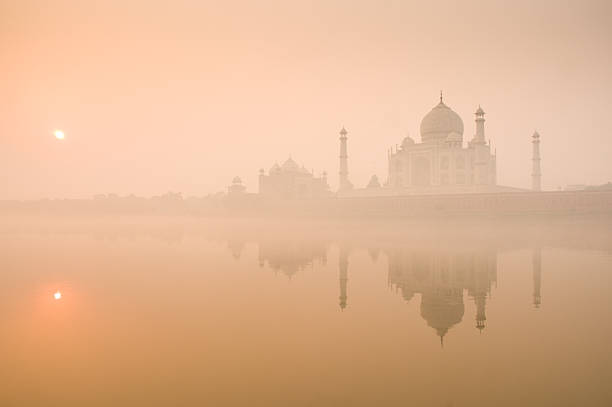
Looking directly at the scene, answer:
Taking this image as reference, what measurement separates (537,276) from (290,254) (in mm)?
7684

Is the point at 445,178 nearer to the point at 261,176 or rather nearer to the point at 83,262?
the point at 261,176

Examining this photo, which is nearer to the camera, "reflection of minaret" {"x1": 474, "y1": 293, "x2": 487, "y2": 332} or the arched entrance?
"reflection of minaret" {"x1": 474, "y1": 293, "x2": 487, "y2": 332}

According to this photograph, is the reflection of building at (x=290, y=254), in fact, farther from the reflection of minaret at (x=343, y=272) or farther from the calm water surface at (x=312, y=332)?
the reflection of minaret at (x=343, y=272)

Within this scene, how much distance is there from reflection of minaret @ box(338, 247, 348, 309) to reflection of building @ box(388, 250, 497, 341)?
1133 millimetres

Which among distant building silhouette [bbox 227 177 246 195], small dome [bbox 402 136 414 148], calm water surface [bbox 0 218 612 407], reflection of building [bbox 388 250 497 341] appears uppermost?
small dome [bbox 402 136 414 148]

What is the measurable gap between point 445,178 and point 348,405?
35.6 metres

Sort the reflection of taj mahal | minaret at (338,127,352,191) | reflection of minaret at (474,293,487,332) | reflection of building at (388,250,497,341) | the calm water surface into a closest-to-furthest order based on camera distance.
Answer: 1. the calm water surface
2. reflection of minaret at (474,293,487,332)
3. reflection of building at (388,250,497,341)
4. the reflection of taj mahal
5. minaret at (338,127,352,191)

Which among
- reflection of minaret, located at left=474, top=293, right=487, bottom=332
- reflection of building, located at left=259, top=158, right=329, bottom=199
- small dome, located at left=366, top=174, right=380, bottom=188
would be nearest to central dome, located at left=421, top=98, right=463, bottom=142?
small dome, located at left=366, top=174, right=380, bottom=188

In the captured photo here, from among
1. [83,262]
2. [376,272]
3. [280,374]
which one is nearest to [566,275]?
[376,272]

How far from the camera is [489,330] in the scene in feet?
23.1

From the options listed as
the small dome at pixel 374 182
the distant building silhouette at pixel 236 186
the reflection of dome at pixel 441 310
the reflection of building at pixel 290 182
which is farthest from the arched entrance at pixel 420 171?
the reflection of dome at pixel 441 310

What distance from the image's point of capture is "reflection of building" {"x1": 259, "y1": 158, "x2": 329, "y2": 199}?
166 ft

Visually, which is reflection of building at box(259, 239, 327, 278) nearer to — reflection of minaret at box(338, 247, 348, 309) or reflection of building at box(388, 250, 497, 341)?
reflection of minaret at box(338, 247, 348, 309)

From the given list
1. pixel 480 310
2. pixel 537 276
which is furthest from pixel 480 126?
pixel 480 310
